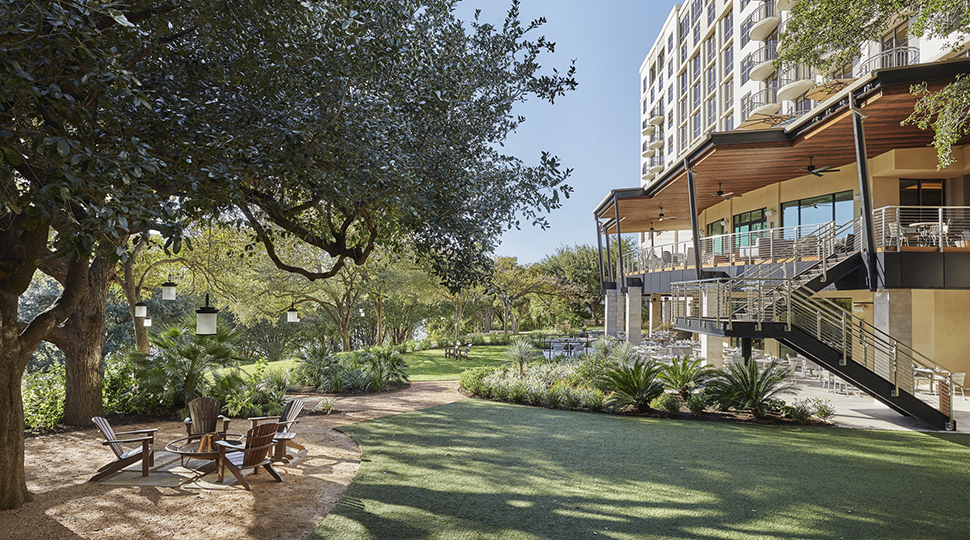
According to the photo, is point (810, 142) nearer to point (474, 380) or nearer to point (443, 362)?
point (474, 380)

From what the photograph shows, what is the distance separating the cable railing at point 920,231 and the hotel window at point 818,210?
2.06 metres

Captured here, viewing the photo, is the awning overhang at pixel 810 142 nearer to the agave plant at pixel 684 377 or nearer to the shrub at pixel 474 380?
the agave plant at pixel 684 377

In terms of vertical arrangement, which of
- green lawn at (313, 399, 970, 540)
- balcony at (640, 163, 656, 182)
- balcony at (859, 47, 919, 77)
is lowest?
green lawn at (313, 399, 970, 540)

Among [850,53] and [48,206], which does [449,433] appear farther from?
[850,53]

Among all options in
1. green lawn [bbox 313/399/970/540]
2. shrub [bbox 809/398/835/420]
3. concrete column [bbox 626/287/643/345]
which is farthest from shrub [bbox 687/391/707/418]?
concrete column [bbox 626/287/643/345]

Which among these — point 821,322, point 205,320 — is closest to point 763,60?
point 821,322

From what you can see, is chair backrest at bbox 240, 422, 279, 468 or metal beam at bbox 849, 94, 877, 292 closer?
chair backrest at bbox 240, 422, 279, 468

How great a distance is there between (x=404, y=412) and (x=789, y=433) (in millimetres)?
8467

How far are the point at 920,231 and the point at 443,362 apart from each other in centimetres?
1921

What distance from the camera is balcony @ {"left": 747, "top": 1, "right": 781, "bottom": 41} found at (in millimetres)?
29438

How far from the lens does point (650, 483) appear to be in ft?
24.5

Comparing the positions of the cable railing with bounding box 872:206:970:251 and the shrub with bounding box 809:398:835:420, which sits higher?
the cable railing with bounding box 872:206:970:251

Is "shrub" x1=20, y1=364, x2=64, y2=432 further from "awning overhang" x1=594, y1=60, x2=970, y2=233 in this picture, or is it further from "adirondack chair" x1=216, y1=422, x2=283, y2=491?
"awning overhang" x1=594, y1=60, x2=970, y2=233

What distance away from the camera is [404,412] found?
1305 cm
